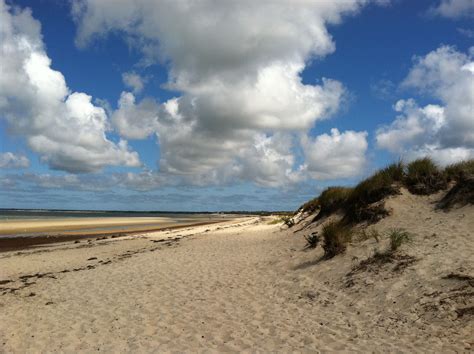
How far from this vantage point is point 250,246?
64.3 ft

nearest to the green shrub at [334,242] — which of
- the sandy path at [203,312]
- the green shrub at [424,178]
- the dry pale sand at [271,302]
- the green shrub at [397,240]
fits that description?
the dry pale sand at [271,302]

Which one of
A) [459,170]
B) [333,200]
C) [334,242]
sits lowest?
[334,242]

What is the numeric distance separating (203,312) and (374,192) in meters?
10.8

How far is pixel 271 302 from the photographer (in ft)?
32.8

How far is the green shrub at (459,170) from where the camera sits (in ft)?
49.9

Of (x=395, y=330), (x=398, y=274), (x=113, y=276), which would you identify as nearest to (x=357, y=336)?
(x=395, y=330)

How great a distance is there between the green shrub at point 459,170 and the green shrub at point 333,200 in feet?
17.6

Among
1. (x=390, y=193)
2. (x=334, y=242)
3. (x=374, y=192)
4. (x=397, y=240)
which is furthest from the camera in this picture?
(x=374, y=192)

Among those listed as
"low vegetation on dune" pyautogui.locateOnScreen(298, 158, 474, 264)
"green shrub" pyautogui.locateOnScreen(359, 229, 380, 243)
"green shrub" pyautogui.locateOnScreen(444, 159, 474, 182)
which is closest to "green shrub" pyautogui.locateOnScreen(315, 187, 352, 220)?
"low vegetation on dune" pyautogui.locateOnScreen(298, 158, 474, 264)

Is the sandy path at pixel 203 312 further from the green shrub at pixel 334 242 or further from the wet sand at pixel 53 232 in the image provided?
the wet sand at pixel 53 232

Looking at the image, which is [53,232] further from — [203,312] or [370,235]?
[203,312]

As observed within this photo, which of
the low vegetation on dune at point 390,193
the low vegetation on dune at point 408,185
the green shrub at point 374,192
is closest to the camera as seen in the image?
the low vegetation on dune at point 390,193

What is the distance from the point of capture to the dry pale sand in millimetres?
7395

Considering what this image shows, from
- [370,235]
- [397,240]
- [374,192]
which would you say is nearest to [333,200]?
[374,192]
